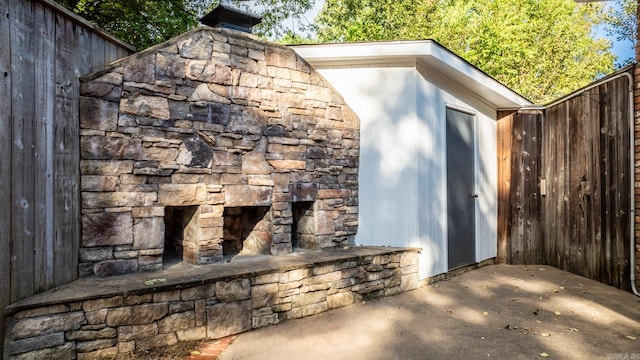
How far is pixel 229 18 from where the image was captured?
13.3 ft

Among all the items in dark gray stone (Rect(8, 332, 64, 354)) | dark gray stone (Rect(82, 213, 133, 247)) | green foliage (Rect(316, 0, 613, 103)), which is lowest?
dark gray stone (Rect(8, 332, 64, 354))

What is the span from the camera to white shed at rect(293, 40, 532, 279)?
4637 millimetres

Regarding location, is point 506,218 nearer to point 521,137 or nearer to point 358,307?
point 521,137

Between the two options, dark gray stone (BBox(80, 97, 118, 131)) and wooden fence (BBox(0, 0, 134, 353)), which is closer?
wooden fence (BBox(0, 0, 134, 353))

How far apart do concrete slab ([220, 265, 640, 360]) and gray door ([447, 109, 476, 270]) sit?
0.86 meters

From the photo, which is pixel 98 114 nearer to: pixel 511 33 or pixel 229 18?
pixel 229 18

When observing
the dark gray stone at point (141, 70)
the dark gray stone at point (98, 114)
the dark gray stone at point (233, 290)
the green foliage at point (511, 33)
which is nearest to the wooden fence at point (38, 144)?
the dark gray stone at point (98, 114)

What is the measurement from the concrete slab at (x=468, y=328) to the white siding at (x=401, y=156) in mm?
736

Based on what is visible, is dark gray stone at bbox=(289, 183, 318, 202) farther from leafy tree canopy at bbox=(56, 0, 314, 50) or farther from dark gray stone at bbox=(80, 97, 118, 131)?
leafy tree canopy at bbox=(56, 0, 314, 50)

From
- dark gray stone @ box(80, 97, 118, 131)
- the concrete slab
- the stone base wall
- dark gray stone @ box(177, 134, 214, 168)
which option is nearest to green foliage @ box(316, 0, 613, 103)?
dark gray stone @ box(177, 134, 214, 168)

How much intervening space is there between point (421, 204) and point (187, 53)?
3210 mm

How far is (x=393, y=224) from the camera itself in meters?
4.72

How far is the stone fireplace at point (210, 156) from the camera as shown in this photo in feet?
10.3

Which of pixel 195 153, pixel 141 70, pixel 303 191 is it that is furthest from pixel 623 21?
pixel 141 70
